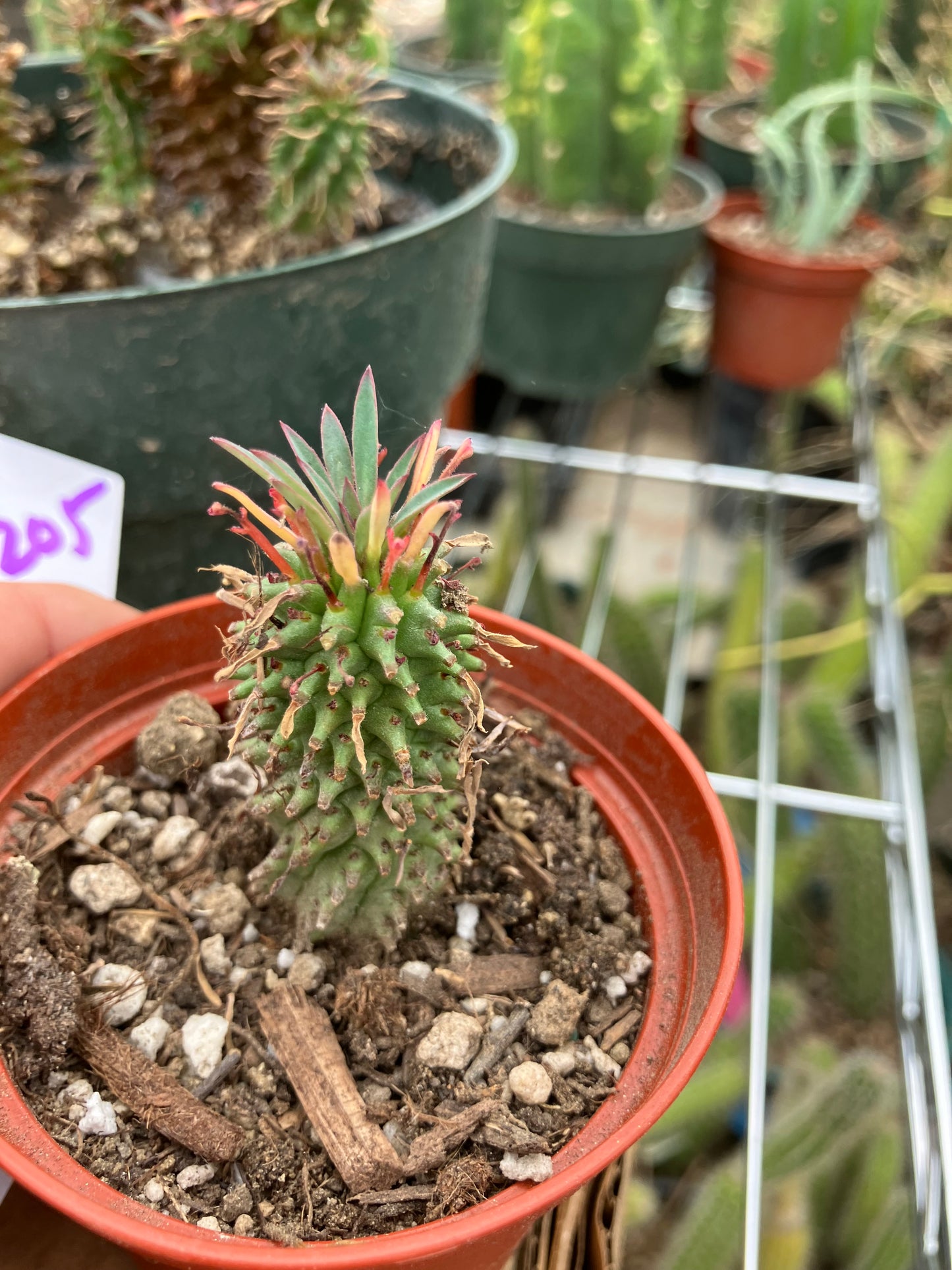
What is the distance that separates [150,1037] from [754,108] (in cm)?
183

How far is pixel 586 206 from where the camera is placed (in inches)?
50.0

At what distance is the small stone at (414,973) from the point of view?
0.57 metres

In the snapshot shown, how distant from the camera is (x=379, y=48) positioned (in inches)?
51.5

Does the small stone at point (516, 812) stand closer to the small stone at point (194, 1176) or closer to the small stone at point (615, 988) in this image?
the small stone at point (615, 988)

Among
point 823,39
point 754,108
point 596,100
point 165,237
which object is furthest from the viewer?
point 754,108

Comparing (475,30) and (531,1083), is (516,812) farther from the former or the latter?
(475,30)

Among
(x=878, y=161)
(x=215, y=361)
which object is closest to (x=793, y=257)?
(x=878, y=161)

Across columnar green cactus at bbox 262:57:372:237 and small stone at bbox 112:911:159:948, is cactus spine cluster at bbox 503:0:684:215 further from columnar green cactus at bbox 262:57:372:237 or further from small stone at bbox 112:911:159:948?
small stone at bbox 112:911:159:948

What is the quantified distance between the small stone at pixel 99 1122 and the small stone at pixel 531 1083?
0.21m

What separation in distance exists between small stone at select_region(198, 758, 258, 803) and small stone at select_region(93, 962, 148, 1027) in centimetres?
13

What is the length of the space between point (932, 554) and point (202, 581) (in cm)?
123

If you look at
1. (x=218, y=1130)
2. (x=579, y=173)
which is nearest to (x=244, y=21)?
(x=579, y=173)

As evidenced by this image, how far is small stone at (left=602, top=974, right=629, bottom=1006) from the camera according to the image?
562mm

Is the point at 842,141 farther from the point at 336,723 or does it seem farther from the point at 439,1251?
the point at 439,1251
